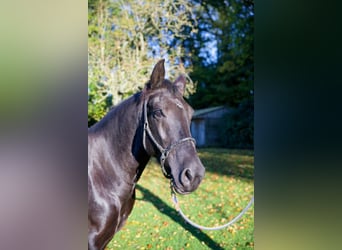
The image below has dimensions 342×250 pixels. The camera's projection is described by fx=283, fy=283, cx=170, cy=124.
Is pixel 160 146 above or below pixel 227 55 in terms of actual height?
below

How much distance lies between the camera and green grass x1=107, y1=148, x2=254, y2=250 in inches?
112

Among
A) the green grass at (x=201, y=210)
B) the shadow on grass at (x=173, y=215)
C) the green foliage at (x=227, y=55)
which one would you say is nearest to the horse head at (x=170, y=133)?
the green grass at (x=201, y=210)

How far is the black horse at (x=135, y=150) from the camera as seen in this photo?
4.63 ft

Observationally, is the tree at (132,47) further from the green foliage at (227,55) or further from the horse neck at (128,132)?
the horse neck at (128,132)

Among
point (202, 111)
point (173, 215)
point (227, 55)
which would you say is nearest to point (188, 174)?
point (173, 215)

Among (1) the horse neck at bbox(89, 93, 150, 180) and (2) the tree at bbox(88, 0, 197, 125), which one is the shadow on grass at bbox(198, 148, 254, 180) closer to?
(2) the tree at bbox(88, 0, 197, 125)

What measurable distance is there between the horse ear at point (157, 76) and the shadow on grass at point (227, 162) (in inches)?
117

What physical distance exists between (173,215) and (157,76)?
275 centimetres

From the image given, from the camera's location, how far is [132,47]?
14.4ft

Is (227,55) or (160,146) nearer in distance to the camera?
(160,146)

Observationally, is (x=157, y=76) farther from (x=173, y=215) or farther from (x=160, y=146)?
(x=173, y=215)
